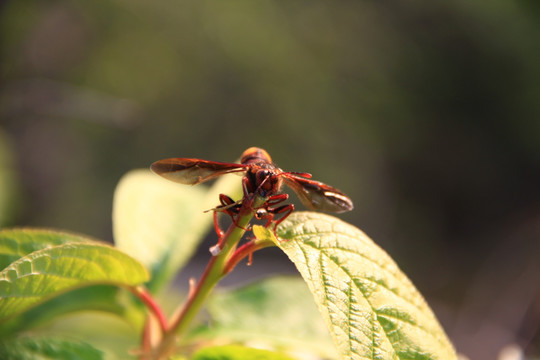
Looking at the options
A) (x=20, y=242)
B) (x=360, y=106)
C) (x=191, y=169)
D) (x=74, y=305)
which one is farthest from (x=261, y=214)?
(x=360, y=106)

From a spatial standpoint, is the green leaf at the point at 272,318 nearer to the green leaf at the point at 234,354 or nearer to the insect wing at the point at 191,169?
the green leaf at the point at 234,354

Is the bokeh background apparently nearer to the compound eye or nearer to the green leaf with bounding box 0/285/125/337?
the green leaf with bounding box 0/285/125/337

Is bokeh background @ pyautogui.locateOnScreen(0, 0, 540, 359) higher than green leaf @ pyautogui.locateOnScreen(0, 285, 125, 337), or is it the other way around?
bokeh background @ pyautogui.locateOnScreen(0, 0, 540, 359)

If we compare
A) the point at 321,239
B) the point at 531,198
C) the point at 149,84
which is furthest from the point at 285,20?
the point at 321,239

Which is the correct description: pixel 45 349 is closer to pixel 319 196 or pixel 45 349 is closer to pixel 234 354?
pixel 234 354

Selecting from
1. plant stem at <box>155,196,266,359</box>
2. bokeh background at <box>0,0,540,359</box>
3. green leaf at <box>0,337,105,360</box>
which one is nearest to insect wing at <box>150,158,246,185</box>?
plant stem at <box>155,196,266,359</box>

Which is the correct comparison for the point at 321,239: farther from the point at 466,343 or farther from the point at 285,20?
the point at 285,20

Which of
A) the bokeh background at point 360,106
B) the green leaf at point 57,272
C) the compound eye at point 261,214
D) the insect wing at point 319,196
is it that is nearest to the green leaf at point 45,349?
the green leaf at point 57,272
